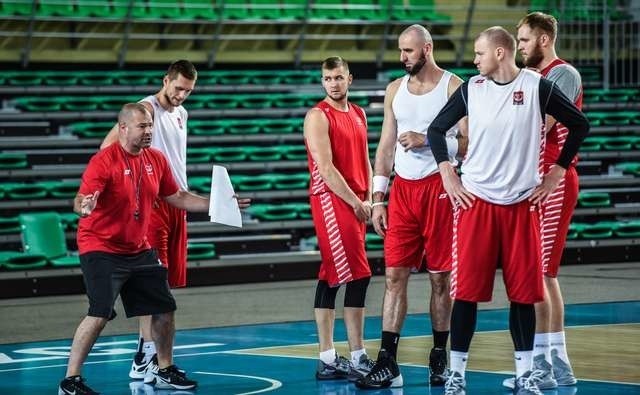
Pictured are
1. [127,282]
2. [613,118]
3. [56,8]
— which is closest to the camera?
[127,282]

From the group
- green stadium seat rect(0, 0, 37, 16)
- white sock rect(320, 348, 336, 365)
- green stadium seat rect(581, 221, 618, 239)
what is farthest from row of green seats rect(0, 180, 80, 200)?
white sock rect(320, 348, 336, 365)

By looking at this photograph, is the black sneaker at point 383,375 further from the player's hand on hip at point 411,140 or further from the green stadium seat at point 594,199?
the green stadium seat at point 594,199

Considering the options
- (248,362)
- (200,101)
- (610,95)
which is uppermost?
(610,95)

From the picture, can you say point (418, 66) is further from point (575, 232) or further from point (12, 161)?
point (12, 161)

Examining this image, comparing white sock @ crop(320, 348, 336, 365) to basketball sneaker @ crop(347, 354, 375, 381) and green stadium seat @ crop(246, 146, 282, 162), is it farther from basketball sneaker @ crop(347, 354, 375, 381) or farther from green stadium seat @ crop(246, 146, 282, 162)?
green stadium seat @ crop(246, 146, 282, 162)

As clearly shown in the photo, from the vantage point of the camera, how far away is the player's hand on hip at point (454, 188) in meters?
6.25

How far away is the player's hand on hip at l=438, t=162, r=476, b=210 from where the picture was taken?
6.25 metres

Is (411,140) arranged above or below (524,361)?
above

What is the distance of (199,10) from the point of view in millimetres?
19188

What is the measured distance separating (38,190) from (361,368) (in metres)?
7.64

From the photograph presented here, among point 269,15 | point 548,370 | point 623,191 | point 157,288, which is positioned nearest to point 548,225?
point 548,370

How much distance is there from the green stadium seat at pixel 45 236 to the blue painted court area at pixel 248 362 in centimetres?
244

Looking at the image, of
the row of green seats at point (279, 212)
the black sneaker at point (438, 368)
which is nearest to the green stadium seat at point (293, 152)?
the row of green seats at point (279, 212)

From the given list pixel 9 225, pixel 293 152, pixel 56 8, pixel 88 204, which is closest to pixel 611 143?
pixel 293 152
